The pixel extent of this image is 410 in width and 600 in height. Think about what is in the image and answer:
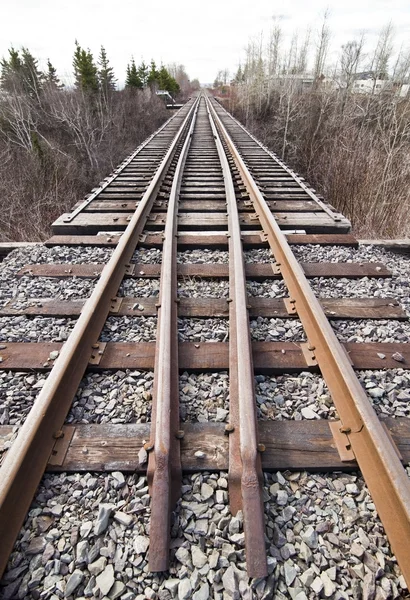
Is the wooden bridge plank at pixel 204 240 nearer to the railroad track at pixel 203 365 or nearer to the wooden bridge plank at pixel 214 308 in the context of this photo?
the railroad track at pixel 203 365

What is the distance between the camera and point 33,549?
57.0 inches

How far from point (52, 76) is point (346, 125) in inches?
1212

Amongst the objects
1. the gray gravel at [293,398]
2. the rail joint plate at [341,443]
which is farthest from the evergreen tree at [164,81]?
the rail joint plate at [341,443]

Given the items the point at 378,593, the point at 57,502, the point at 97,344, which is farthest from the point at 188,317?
the point at 378,593

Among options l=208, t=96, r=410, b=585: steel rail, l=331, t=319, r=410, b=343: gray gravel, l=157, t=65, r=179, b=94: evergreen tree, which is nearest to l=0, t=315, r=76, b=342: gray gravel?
l=208, t=96, r=410, b=585: steel rail

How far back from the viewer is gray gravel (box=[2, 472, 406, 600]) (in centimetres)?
134

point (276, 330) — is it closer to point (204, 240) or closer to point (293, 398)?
point (293, 398)

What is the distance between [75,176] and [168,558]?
1749 cm

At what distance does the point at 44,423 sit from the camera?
72.2 inches

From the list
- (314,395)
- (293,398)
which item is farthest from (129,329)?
(314,395)

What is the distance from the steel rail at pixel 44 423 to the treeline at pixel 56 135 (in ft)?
14.9

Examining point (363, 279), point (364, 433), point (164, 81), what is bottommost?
point (363, 279)

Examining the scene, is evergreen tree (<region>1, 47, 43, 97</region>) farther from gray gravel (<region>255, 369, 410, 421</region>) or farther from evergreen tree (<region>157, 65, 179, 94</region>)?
gray gravel (<region>255, 369, 410, 421</region>)

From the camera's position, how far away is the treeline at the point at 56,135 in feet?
37.6
